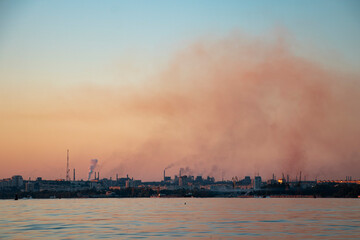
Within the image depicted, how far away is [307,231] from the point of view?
7331cm

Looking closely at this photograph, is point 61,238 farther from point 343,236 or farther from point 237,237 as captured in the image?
point 343,236

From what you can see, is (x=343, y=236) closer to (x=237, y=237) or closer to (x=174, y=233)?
(x=237, y=237)

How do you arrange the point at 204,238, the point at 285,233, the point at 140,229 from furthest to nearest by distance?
1. the point at 140,229
2. the point at 285,233
3. the point at 204,238

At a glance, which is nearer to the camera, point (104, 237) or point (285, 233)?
point (104, 237)

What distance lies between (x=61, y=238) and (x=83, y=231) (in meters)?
9.13

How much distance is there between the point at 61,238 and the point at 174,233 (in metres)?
15.1

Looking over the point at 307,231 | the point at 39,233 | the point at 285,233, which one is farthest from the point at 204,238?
the point at 39,233

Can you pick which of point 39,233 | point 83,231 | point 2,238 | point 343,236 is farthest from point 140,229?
point 343,236

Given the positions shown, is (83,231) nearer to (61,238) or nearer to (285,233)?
(61,238)

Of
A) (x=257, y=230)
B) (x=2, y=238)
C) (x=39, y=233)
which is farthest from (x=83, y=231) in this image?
(x=257, y=230)

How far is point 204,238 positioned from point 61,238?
17937 millimetres

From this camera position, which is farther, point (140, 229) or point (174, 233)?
point (140, 229)

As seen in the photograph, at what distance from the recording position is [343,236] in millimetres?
65562

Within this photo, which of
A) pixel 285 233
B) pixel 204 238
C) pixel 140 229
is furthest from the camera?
pixel 140 229
